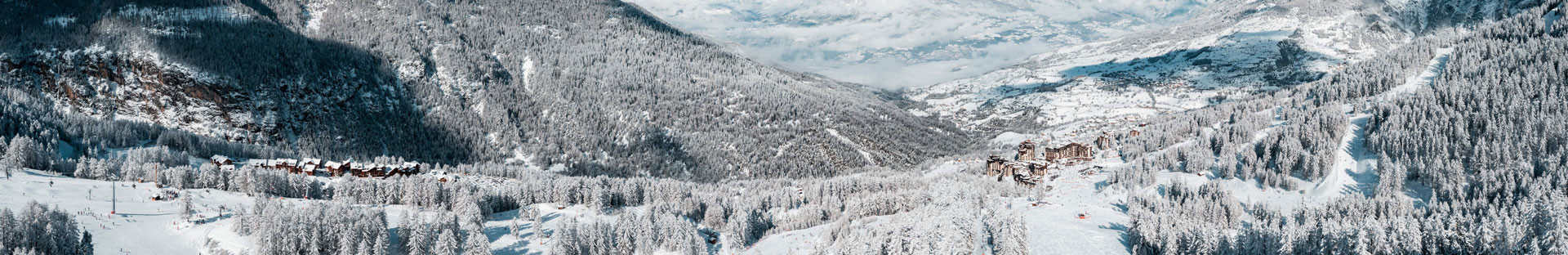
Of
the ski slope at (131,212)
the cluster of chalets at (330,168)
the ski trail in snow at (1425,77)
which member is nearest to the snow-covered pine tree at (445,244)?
the ski slope at (131,212)

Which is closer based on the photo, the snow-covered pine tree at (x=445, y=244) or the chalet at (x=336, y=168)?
the snow-covered pine tree at (x=445, y=244)

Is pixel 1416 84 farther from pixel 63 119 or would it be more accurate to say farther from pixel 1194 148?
pixel 63 119

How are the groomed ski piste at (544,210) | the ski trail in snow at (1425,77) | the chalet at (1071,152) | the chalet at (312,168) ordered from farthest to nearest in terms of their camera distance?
the chalet at (1071,152)
the chalet at (312,168)
the ski trail in snow at (1425,77)
the groomed ski piste at (544,210)

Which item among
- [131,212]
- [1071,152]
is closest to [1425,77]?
[1071,152]

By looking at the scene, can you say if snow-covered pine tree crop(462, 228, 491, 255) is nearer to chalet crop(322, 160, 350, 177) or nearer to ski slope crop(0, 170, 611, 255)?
ski slope crop(0, 170, 611, 255)

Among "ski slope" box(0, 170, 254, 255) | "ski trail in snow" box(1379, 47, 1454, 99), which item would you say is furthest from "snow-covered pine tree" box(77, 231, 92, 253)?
"ski trail in snow" box(1379, 47, 1454, 99)

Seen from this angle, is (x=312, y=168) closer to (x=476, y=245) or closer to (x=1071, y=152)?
(x=476, y=245)

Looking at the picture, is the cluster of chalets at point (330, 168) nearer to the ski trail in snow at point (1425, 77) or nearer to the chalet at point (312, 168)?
the chalet at point (312, 168)

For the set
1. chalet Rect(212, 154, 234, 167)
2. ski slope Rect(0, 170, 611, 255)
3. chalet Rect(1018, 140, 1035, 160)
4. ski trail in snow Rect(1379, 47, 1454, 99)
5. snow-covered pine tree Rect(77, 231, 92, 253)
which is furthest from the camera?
chalet Rect(1018, 140, 1035, 160)

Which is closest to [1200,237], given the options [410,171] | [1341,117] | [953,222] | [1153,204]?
[953,222]

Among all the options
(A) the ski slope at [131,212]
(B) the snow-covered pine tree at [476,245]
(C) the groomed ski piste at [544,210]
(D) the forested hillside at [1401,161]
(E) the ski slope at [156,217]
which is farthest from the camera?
(C) the groomed ski piste at [544,210]
